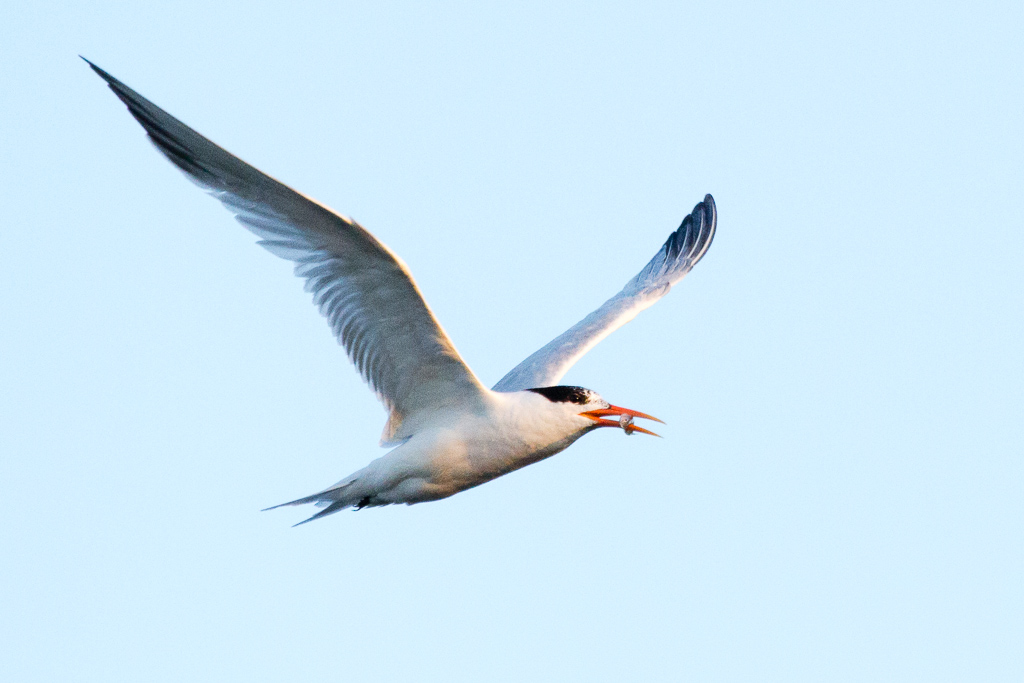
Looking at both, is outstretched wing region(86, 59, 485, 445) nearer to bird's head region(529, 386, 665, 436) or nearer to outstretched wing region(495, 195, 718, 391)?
bird's head region(529, 386, 665, 436)

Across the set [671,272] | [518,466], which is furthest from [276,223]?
[671,272]

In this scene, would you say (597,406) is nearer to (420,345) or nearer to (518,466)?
(518,466)

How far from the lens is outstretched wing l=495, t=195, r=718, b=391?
366 inches

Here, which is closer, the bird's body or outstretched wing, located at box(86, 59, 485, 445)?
outstretched wing, located at box(86, 59, 485, 445)

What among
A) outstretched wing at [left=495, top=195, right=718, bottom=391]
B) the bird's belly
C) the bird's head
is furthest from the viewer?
outstretched wing at [left=495, top=195, right=718, bottom=391]

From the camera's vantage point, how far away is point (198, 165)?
644cm

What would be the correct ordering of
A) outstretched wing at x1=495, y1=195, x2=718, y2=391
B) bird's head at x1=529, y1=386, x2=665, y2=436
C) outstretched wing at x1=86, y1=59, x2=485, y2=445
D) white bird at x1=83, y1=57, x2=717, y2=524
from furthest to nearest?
outstretched wing at x1=495, y1=195, x2=718, y2=391 → bird's head at x1=529, y1=386, x2=665, y2=436 → white bird at x1=83, y1=57, x2=717, y2=524 → outstretched wing at x1=86, y1=59, x2=485, y2=445

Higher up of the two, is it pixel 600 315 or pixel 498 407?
pixel 600 315

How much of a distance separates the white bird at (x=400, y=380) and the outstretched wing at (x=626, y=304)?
4.63ft

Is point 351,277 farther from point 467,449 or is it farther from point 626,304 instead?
point 626,304

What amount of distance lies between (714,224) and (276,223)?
5885 mm

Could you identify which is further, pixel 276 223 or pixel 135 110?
pixel 276 223

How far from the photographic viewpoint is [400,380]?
296 inches

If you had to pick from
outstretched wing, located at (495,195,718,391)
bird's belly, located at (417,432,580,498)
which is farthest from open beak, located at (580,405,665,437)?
outstretched wing, located at (495,195,718,391)
